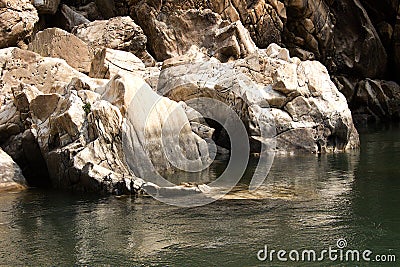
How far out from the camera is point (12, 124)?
17.8 meters

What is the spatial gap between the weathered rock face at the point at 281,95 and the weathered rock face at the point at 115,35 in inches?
234

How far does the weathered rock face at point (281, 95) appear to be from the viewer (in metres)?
21.0

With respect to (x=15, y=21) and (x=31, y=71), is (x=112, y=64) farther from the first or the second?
(x=15, y=21)

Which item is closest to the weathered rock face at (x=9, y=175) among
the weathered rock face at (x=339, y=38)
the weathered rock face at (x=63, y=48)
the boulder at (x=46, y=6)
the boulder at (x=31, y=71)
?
the boulder at (x=31, y=71)

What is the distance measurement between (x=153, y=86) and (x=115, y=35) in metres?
6.39

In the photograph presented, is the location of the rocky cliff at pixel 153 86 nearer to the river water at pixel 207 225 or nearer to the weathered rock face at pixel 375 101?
the weathered rock face at pixel 375 101

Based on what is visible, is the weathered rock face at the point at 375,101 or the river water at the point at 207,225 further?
the weathered rock face at the point at 375,101

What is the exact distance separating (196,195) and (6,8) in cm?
1600

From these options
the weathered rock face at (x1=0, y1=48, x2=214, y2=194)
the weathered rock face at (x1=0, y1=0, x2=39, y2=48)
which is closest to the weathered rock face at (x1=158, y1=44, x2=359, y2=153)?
the weathered rock face at (x1=0, y1=48, x2=214, y2=194)

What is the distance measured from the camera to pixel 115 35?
27.7 meters

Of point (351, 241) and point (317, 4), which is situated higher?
point (317, 4)

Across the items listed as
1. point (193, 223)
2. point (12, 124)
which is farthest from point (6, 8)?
point (193, 223)

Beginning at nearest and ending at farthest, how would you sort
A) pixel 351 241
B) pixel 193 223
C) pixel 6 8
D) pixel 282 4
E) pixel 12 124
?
pixel 351 241
pixel 193 223
pixel 12 124
pixel 6 8
pixel 282 4

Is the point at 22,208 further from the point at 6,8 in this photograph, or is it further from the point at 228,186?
the point at 6,8
